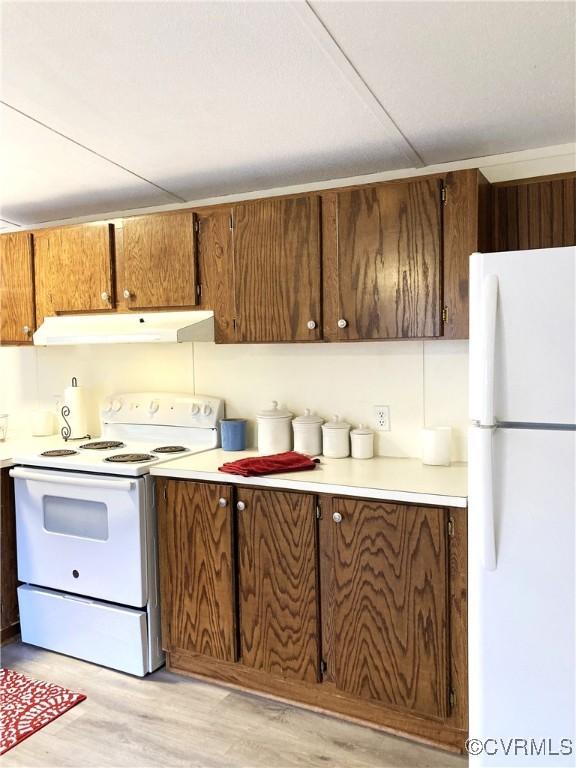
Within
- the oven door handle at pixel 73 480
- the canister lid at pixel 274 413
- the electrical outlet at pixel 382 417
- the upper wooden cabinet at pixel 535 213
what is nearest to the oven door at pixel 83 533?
the oven door handle at pixel 73 480

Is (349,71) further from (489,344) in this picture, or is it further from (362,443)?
(362,443)

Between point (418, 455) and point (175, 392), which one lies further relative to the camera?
point (175, 392)

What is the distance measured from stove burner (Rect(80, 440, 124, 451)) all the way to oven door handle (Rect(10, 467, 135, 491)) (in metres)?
0.30

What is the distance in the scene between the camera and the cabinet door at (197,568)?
250 centimetres

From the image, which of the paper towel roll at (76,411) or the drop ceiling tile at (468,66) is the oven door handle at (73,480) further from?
the drop ceiling tile at (468,66)

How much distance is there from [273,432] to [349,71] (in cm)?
151

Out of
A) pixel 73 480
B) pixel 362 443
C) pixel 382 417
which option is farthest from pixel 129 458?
pixel 382 417

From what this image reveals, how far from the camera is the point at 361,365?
281 cm

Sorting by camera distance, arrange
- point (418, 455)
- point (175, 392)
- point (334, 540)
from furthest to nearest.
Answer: point (175, 392) → point (418, 455) → point (334, 540)

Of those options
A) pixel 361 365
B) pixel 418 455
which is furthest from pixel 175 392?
pixel 418 455

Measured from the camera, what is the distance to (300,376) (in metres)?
2.95

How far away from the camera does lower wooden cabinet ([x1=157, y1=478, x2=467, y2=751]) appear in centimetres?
210

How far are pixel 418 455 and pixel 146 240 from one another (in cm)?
158

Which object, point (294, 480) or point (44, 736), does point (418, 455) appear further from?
point (44, 736)
